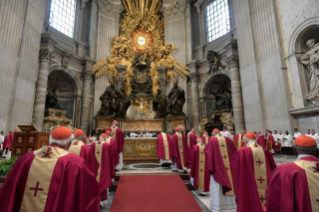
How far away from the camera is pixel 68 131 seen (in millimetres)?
1583

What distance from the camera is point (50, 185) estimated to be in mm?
1438

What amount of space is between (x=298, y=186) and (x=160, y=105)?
1251 cm

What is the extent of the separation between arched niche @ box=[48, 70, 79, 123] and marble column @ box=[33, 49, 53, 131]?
249 cm

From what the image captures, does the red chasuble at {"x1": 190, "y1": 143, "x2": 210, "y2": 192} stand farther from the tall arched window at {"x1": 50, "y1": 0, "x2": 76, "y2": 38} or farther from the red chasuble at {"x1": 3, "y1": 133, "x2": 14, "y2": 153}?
the tall arched window at {"x1": 50, "y1": 0, "x2": 76, "y2": 38}

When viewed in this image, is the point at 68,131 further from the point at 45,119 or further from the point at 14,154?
the point at 45,119

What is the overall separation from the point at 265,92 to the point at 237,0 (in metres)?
6.09

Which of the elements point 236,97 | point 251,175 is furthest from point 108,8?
point 251,175

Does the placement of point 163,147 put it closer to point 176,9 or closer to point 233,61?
point 233,61

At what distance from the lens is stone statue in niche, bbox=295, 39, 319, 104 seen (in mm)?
7721

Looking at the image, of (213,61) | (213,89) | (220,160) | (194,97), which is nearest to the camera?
(220,160)

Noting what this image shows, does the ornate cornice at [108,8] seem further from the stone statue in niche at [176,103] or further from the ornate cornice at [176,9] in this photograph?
the stone statue in niche at [176,103]

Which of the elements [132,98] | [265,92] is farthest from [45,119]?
[265,92]

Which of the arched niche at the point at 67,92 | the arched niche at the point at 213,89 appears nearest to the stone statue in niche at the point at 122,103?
the arched niche at the point at 67,92

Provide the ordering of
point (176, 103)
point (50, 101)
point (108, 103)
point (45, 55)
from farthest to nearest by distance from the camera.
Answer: point (176, 103), point (108, 103), point (50, 101), point (45, 55)
